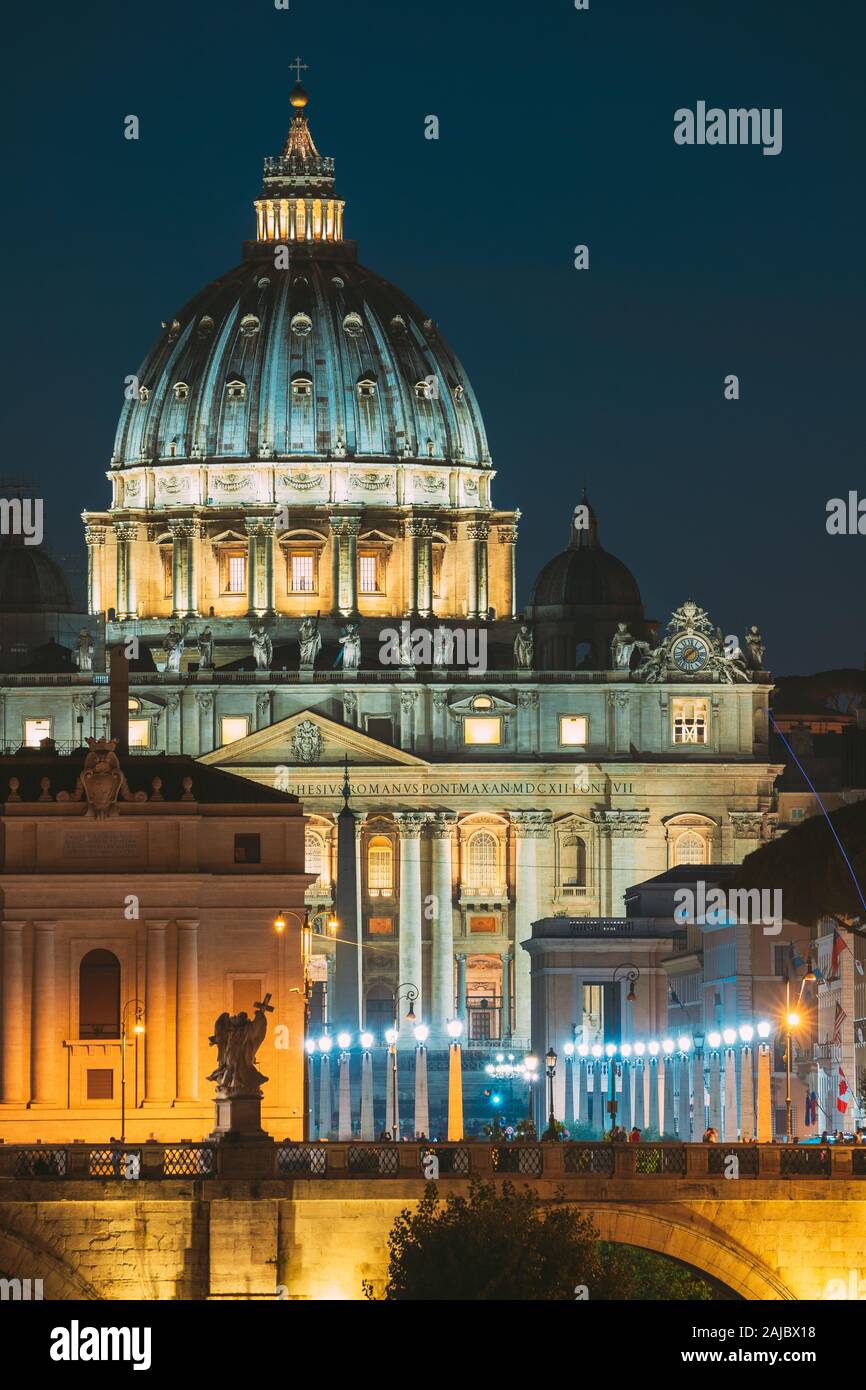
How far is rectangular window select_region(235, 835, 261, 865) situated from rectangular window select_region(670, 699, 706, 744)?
70764 millimetres

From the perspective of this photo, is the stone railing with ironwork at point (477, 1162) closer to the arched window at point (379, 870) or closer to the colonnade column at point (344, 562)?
the arched window at point (379, 870)

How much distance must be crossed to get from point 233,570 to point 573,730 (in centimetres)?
2321

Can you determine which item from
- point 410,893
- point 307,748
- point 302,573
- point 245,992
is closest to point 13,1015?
point 245,992

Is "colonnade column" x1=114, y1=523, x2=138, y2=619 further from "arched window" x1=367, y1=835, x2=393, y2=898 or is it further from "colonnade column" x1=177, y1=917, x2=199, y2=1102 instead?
"colonnade column" x1=177, y1=917, x2=199, y2=1102

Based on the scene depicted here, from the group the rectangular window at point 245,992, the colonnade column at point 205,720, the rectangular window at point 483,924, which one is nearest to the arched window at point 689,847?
the rectangular window at point 483,924

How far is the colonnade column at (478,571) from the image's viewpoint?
198 m

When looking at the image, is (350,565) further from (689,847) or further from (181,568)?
(689,847)

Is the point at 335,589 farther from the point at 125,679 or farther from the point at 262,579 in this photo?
the point at 125,679

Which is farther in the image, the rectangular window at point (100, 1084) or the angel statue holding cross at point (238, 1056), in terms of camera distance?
the rectangular window at point (100, 1084)

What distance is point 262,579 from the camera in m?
196

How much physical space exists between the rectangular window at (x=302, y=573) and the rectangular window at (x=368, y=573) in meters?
1.93

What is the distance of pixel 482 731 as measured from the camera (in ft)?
592

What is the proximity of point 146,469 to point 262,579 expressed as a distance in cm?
777
